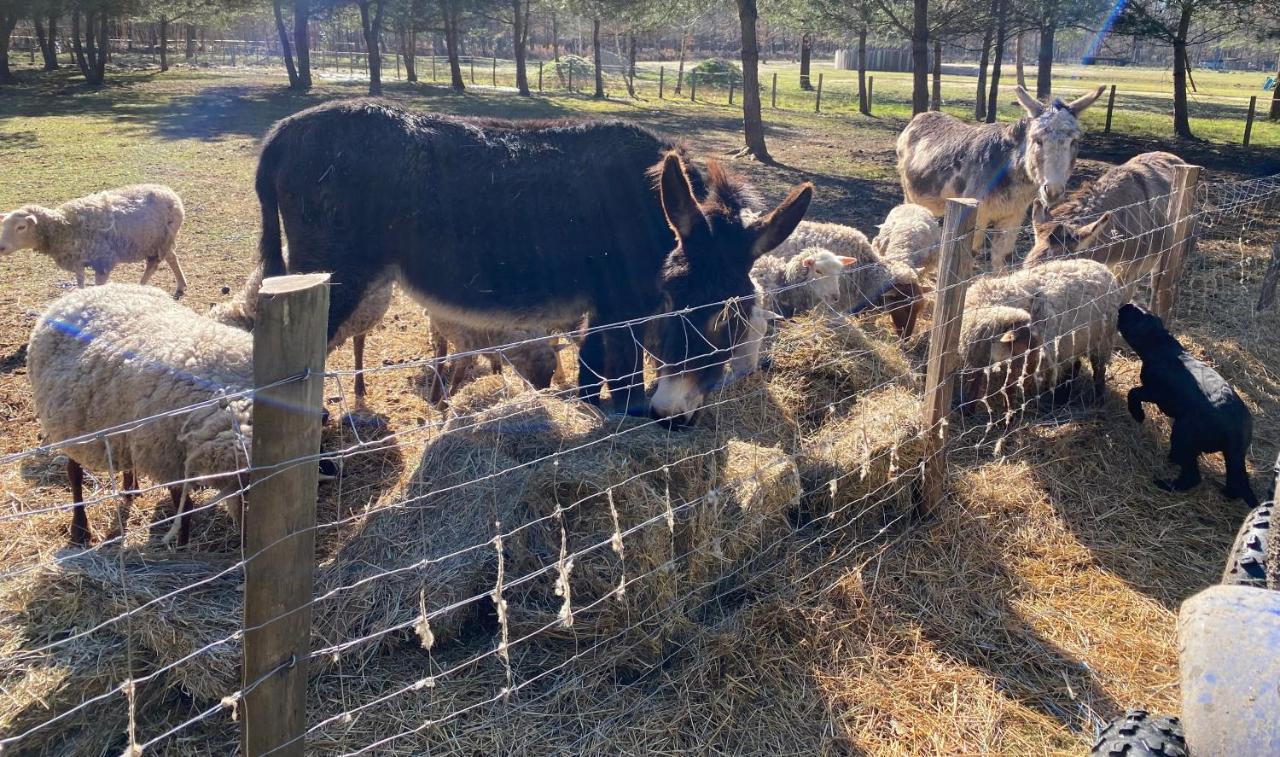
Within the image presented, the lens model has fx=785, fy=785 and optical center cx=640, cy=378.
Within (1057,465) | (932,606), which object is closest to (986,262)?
(1057,465)

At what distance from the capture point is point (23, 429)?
18.3 ft

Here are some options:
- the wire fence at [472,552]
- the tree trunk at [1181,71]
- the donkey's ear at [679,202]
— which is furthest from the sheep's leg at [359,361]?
the tree trunk at [1181,71]

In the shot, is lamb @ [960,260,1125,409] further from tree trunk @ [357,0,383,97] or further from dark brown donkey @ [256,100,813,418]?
tree trunk @ [357,0,383,97]

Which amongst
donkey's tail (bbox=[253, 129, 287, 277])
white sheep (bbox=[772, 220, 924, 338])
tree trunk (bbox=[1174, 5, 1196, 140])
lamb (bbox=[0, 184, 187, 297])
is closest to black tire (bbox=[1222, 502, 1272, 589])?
white sheep (bbox=[772, 220, 924, 338])

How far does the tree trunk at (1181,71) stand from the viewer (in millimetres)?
19094

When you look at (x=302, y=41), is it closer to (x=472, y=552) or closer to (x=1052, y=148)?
(x=1052, y=148)

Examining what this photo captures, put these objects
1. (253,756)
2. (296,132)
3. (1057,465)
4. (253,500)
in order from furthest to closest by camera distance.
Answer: (1057,465) → (296,132) → (253,756) → (253,500)

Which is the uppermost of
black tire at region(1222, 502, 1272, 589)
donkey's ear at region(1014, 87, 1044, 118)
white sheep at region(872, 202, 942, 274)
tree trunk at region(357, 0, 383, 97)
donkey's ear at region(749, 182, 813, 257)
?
tree trunk at region(357, 0, 383, 97)

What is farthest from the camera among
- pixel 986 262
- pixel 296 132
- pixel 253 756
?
pixel 986 262

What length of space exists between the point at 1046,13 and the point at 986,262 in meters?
12.4

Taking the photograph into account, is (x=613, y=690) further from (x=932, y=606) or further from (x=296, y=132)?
(x=296, y=132)

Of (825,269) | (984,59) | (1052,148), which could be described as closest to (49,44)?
(984,59)

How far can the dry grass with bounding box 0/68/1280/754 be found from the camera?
→ 122 inches

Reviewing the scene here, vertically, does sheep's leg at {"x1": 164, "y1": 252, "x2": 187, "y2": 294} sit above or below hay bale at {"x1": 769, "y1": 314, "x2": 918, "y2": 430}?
above
